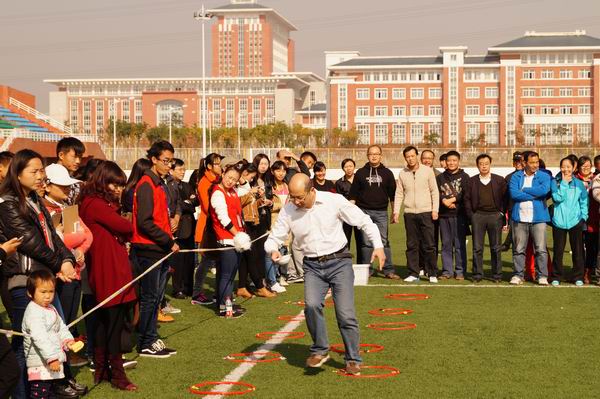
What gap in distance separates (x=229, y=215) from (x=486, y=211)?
4861 millimetres

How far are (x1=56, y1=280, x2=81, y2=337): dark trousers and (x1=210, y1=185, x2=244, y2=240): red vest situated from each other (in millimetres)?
3489

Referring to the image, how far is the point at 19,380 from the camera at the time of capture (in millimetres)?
6227

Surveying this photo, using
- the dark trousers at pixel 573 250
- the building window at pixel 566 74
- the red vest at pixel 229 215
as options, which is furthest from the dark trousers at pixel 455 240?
the building window at pixel 566 74

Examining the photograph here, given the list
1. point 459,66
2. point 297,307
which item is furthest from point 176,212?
point 459,66

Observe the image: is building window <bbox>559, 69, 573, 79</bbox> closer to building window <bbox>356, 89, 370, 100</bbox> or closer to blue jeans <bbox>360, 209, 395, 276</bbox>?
building window <bbox>356, 89, 370, 100</bbox>

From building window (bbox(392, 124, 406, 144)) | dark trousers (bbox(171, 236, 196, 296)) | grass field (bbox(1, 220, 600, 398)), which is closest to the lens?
grass field (bbox(1, 220, 600, 398))

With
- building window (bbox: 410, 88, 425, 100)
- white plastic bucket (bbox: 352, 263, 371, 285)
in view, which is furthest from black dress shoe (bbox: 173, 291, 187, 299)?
building window (bbox: 410, 88, 425, 100)

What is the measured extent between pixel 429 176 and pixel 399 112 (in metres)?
104

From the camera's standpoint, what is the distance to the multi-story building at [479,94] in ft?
366

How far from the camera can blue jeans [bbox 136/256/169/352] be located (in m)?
9.09

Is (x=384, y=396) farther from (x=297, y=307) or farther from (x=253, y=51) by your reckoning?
(x=253, y=51)

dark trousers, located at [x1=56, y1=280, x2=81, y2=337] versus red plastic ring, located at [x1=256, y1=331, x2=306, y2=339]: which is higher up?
dark trousers, located at [x1=56, y1=280, x2=81, y2=337]

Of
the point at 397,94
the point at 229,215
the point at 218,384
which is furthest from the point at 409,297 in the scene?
the point at 397,94

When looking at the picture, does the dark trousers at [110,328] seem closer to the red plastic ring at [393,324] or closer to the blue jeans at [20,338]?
the blue jeans at [20,338]
